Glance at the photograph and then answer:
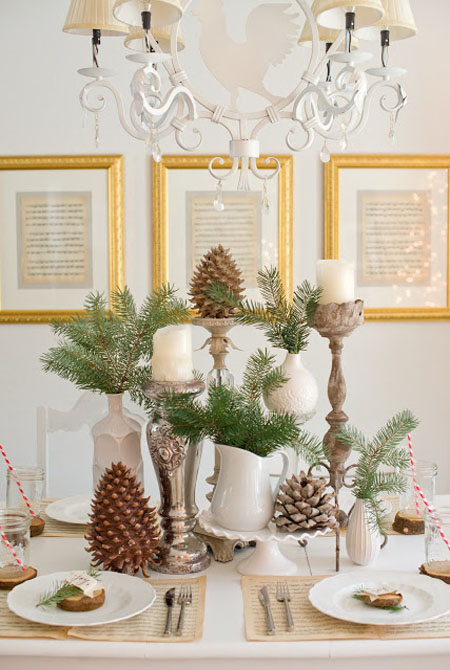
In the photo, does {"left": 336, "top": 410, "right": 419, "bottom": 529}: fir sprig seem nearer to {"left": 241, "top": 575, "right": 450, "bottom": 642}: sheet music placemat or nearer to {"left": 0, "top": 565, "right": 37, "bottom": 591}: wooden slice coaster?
{"left": 241, "top": 575, "right": 450, "bottom": 642}: sheet music placemat

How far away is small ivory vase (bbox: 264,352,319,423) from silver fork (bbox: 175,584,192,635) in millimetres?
375

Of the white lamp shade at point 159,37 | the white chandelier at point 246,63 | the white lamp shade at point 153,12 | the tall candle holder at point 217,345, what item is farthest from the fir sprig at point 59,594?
Answer: the white lamp shade at point 159,37

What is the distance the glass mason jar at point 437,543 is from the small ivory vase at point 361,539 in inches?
3.9

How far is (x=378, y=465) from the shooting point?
1484 mm

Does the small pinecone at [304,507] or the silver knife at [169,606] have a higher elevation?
the small pinecone at [304,507]

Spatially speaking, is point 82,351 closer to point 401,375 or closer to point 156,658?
point 156,658

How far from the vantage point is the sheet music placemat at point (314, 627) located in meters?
1.22

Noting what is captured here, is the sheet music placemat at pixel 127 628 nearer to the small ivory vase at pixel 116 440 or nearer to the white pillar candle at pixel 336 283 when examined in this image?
the small ivory vase at pixel 116 440

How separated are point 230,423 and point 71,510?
2.05 ft

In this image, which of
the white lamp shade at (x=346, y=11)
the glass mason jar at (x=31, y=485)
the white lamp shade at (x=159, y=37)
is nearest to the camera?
the white lamp shade at (x=346, y=11)

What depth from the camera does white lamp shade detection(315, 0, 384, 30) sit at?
5.05 ft

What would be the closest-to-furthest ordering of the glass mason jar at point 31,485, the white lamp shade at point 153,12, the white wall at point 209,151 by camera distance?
1. the white lamp shade at point 153,12
2. the glass mason jar at point 31,485
3. the white wall at point 209,151

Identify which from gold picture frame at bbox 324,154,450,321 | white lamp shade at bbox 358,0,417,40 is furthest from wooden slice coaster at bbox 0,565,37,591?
gold picture frame at bbox 324,154,450,321

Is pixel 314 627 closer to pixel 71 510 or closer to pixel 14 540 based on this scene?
pixel 14 540
